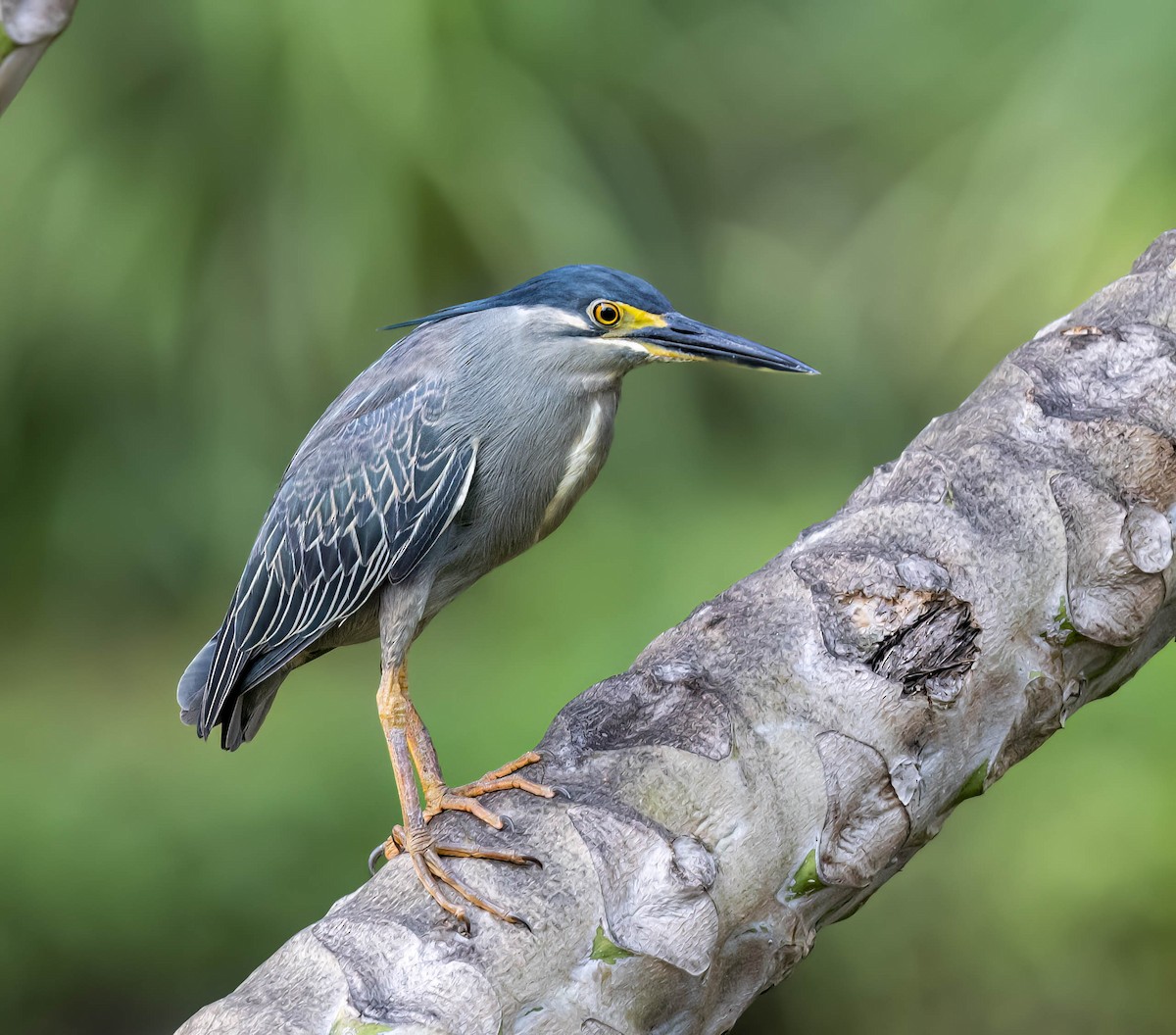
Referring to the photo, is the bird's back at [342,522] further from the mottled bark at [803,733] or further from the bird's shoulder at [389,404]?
the mottled bark at [803,733]

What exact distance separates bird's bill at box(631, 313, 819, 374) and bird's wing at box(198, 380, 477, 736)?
0.17 meters

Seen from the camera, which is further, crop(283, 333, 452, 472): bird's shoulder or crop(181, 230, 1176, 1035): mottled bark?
crop(283, 333, 452, 472): bird's shoulder

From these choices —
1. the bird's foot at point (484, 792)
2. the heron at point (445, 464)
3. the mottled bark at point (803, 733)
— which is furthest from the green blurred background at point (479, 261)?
the mottled bark at point (803, 733)

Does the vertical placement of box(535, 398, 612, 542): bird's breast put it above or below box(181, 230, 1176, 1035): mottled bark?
above

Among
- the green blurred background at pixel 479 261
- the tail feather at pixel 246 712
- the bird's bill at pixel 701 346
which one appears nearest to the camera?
the bird's bill at pixel 701 346

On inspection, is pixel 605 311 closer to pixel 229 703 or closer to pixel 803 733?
pixel 803 733

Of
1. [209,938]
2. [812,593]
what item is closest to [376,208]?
[209,938]

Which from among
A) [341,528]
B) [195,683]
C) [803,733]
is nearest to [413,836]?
[803,733]

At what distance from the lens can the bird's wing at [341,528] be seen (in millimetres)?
1062

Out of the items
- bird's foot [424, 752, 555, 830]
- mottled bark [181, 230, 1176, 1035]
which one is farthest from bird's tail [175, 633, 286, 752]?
mottled bark [181, 230, 1176, 1035]

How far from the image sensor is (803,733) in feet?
2.69

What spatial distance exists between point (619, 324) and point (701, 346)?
72 millimetres

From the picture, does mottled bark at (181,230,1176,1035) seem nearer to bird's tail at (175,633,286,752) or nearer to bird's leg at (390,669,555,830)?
bird's leg at (390,669,555,830)

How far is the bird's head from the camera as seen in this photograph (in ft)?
3.38
